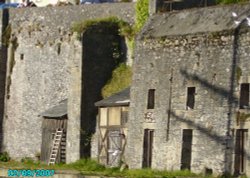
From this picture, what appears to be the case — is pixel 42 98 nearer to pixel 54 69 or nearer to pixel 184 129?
pixel 54 69

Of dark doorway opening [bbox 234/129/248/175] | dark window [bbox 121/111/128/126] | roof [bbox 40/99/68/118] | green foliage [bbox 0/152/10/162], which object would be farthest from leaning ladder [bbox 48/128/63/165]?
dark doorway opening [bbox 234/129/248/175]

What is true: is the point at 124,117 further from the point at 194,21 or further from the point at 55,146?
the point at 55,146

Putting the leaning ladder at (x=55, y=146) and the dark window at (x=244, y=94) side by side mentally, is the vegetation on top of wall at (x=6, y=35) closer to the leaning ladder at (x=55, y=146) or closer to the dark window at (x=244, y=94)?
the leaning ladder at (x=55, y=146)

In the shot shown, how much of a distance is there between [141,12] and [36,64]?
9.13 m

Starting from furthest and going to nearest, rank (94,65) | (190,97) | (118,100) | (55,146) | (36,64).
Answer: (36,64), (55,146), (94,65), (118,100), (190,97)

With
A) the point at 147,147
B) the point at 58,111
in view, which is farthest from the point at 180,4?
the point at 58,111

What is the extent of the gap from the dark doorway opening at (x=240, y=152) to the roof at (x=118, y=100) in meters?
6.80

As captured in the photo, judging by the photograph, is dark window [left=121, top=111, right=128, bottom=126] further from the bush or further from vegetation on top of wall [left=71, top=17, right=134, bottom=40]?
the bush

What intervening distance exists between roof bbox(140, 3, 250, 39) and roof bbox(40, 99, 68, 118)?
770 cm

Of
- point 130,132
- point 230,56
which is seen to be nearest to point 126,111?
point 130,132

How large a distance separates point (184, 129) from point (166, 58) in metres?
2.86

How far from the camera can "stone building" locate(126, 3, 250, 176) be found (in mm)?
36844

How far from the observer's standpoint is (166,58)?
40094 millimetres

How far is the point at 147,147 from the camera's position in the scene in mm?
40812
